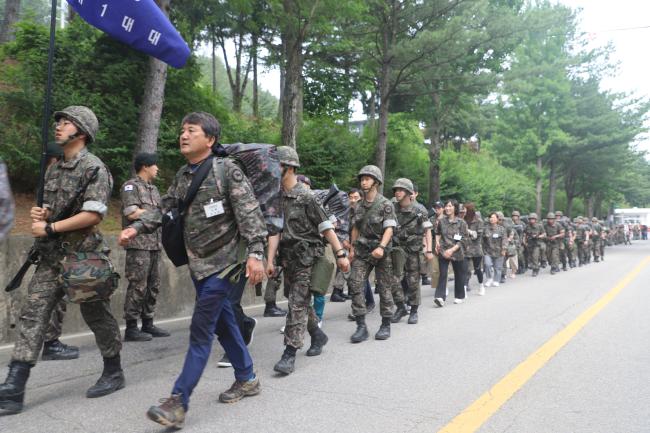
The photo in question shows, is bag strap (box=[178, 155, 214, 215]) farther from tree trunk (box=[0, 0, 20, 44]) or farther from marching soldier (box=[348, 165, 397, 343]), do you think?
tree trunk (box=[0, 0, 20, 44])

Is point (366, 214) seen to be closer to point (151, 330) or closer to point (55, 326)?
point (151, 330)

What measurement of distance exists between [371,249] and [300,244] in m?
1.62

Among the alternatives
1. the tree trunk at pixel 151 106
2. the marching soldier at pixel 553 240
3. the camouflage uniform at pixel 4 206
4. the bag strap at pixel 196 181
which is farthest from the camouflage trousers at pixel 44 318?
the marching soldier at pixel 553 240

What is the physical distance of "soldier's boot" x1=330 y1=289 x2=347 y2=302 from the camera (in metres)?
10.0

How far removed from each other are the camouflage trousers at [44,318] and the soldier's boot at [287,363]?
4.54ft

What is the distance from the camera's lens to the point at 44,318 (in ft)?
13.0

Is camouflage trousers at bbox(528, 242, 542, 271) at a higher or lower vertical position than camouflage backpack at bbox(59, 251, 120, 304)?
lower

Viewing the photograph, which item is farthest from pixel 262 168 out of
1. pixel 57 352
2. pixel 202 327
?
pixel 57 352

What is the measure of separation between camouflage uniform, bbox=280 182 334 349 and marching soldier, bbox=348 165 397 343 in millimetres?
1141

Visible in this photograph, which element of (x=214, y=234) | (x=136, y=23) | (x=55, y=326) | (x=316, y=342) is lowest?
(x=316, y=342)

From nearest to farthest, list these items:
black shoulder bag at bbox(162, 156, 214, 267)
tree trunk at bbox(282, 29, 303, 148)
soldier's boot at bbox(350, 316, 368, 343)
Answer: black shoulder bag at bbox(162, 156, 214, 267)
soldier's boot at bbox(350, 316, 368, 343)
tree trunk at bbox(282, 29, 303, 148)

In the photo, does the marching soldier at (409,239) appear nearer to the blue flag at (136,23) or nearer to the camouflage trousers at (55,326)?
the blue flag at (136,23)

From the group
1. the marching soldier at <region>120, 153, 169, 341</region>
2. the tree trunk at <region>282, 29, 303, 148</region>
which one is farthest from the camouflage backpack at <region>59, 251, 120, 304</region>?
the tree trunk at <region>282, 29, 303, 148</region>

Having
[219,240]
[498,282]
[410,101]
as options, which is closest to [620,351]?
[219,240]
